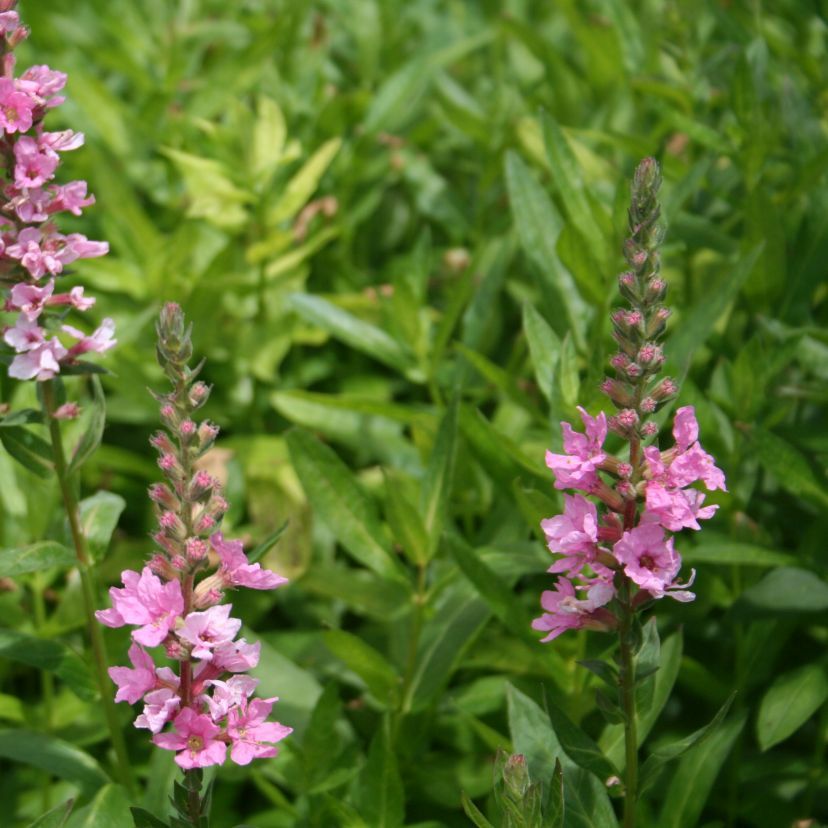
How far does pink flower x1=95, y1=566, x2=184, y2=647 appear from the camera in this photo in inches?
64.2

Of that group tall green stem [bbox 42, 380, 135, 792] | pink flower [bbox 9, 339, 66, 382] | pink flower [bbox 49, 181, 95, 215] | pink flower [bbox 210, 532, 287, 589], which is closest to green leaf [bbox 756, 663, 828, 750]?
pink flower [bbox 210, 532, 287, 589]

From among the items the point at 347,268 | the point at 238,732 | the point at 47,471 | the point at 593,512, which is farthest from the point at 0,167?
the point at 347,268

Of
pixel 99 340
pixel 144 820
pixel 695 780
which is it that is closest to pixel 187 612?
pixel 144 820

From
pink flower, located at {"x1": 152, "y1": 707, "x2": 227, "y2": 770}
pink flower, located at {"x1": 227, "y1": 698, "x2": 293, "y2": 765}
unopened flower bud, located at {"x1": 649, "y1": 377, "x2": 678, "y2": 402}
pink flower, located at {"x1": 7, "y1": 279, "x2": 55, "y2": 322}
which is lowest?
pink flower, located at {"x1": 227, "y1": 698, "x2": 293, "y2": 765}

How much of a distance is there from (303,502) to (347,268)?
36.7 inches

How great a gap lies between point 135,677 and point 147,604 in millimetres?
103

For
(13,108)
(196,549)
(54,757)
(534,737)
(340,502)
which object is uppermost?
(13,108)

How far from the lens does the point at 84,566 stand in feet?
7.33

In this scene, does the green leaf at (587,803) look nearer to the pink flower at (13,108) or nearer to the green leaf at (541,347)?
the green leaf at (541,347)

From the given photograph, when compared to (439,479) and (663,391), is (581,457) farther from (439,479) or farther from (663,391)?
(439,479)

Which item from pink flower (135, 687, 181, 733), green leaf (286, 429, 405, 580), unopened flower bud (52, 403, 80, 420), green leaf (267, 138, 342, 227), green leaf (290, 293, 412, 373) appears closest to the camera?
→ pink flower (135, 687, 181, 733)

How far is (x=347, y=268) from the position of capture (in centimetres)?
374

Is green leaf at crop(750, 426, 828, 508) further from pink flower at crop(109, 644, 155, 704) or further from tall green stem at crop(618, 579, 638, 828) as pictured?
pink flower at crop(109, 644, 155, 704)

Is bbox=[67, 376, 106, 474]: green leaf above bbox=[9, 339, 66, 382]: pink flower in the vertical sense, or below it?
below
